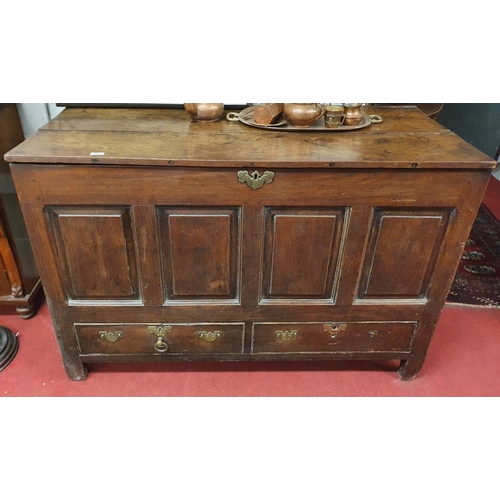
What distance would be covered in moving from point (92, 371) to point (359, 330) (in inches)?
44.0

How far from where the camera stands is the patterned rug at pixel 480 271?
2.27m

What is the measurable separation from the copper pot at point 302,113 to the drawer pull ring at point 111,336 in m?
1.01

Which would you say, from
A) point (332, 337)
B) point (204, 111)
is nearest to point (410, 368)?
point (332, 337)

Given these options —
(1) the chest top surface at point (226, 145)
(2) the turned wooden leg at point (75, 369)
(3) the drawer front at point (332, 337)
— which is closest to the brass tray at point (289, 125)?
(1) the chest top surface at point (226, 145)

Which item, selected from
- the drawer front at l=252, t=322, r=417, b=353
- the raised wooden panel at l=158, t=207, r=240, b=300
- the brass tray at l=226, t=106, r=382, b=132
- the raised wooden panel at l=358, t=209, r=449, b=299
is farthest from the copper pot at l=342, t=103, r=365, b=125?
the drawer front at l=252, t=322, r=417, b=353

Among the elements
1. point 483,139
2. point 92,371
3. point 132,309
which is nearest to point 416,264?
point 132,309

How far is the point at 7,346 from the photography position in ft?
6.05

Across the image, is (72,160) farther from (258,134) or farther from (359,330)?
(359,330)

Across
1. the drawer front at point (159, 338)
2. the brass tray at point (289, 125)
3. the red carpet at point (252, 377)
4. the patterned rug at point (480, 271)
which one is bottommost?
the red carpet at point (252, 377)

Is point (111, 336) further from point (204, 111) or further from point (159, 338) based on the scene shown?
point (204, 111)

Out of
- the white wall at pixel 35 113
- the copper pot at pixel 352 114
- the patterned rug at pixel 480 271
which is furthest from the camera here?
the patterned rug at pixel 480 271

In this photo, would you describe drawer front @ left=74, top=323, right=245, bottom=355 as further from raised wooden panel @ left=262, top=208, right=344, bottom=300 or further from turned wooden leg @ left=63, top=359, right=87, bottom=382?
raised wooden panel @ left=262, top=208, right=344, bottom=300

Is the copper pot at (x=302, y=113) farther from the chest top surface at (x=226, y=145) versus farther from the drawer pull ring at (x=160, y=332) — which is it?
the drawer pull ring at (x=160, y=332)

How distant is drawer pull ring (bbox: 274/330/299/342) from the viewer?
5.47ft
